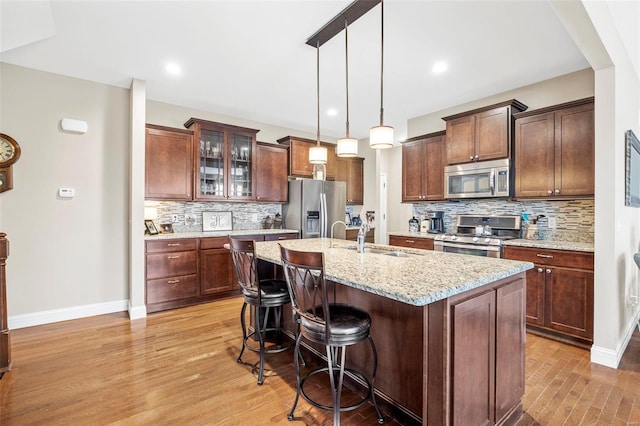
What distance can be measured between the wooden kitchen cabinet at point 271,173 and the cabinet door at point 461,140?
2.61 m

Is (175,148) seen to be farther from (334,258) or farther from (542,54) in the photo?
(542,54)

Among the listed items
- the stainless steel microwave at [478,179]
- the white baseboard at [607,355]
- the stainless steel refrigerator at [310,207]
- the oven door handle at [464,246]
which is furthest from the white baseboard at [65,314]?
the white baseboard at [607,355]

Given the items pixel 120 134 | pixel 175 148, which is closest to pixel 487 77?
pixel 175 148

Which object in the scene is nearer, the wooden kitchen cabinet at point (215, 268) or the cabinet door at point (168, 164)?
the cabinet door at point (168, 164)

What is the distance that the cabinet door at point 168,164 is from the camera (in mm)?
3891

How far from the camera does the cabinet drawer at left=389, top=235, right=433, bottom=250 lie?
4.00 m

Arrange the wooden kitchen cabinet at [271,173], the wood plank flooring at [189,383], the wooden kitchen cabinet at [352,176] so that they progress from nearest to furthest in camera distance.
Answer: the wood plank flooring at [189,383] < the wooden kitchen cabinet at [271,173] < the wooden kitchen cabinet at [352,176]

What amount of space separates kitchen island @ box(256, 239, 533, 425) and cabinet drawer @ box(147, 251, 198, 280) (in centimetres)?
229

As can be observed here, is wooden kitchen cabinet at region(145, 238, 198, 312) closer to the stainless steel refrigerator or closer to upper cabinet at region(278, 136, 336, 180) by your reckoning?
the stainless steel refrigerator

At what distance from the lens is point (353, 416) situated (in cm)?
183

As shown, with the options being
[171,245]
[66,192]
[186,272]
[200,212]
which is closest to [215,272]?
[186,272]

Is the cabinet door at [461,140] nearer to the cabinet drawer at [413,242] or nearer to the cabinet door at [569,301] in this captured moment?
the cabinet drawer at [413,242]

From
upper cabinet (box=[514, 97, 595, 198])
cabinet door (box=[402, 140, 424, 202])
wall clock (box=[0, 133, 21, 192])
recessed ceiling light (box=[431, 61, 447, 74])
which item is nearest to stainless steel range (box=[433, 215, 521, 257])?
upper cabinet (box=[514, 97, 595, 198])

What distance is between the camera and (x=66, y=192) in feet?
11.2
